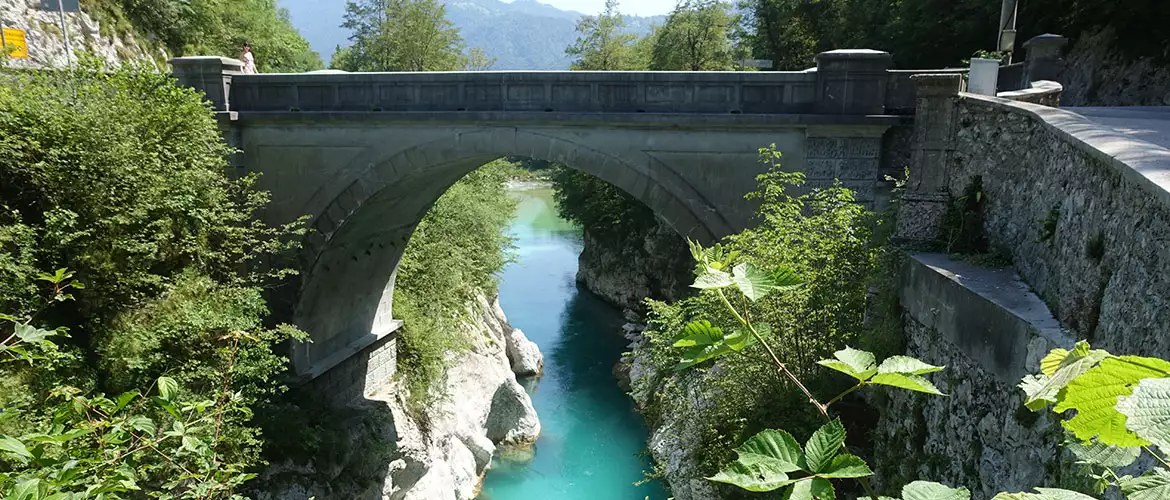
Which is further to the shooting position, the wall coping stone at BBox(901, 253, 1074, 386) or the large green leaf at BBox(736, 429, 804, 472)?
the wall coping stone at BBox(901, 253, 1074, 386)

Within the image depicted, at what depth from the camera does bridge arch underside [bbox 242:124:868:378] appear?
26.7ft

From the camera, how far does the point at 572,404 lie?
16.4 metres

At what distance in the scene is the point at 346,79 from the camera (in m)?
9.20

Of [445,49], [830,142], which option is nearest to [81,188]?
[830,142]

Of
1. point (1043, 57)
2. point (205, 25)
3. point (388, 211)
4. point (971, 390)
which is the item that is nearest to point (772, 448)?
point (971, 390)

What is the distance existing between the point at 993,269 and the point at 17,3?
16.7 m

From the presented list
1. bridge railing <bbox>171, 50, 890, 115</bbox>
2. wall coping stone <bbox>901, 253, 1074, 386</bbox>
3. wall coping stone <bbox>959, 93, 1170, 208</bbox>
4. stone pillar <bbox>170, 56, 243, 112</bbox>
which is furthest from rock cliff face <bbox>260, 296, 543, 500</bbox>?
wall coping stone <bbox>959, 93, 1170, 208</bbox>

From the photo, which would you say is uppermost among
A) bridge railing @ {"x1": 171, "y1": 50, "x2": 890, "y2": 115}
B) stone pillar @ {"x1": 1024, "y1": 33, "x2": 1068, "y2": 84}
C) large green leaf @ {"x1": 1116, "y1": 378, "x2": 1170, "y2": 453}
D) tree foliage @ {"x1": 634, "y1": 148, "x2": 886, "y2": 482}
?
stone pillar @ {"x1": 1024, "y1": 33, "x2": 1068, "y2": 84}

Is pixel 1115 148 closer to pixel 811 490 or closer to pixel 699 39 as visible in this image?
pixel 811 490

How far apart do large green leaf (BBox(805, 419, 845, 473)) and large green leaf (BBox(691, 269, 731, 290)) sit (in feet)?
1.16

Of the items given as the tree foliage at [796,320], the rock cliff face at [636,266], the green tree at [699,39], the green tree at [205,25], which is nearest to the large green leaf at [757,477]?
the tree foliage at [796,320]

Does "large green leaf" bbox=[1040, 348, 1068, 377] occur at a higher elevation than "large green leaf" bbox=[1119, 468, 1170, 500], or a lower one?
higher

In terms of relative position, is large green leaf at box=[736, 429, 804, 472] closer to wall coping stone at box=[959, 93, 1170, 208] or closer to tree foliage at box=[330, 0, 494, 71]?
wall coping stone at box=[959, 93, 1170, 208]

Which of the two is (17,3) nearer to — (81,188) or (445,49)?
(81,188)
